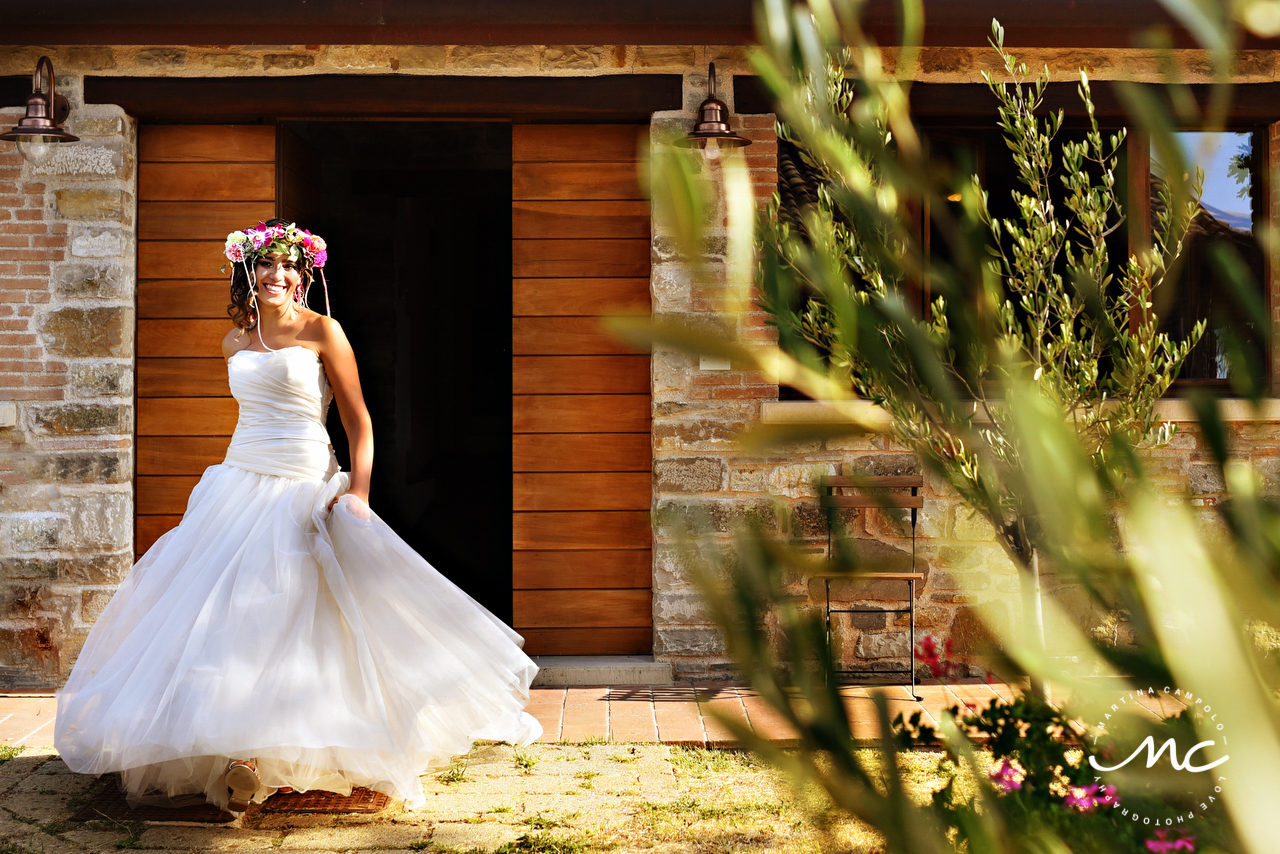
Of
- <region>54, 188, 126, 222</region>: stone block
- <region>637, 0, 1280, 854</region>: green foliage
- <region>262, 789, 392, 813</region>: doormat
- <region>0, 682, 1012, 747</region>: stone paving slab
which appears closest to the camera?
<region>637, 0, 1280, 854</region>: green foliage

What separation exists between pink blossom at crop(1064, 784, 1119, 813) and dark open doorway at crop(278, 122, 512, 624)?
5.10 m

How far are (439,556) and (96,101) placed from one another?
12.3 feet

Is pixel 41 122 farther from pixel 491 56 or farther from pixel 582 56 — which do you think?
pixel 582 56

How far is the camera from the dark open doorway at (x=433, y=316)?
6.97m

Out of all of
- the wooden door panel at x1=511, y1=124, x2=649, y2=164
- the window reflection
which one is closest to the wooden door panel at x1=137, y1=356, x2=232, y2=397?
the wooden door panel at x1=511, y1=124, x2=649, y2=164

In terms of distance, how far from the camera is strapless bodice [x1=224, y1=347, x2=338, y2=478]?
3.22 meters

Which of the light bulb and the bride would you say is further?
the light bulb

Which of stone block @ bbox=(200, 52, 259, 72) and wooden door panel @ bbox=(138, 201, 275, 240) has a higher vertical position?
stone block @ bbox=(200, 52, 259, 72)

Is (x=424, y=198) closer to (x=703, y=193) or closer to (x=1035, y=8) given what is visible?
(x=1035, y=8)

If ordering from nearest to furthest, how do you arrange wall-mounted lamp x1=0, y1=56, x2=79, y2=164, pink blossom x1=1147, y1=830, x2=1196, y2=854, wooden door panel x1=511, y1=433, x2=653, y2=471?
pink blossom x1=1147, y1=830, x2=1196, y2=854
wall-mounted lamp x1=0, y1=56, x2=79, y2=164
wooden door panel x1=511, y1=433, x2=653, y2=471

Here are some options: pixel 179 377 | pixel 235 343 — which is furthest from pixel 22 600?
pixel 235 343

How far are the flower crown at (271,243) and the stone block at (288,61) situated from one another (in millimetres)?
1457

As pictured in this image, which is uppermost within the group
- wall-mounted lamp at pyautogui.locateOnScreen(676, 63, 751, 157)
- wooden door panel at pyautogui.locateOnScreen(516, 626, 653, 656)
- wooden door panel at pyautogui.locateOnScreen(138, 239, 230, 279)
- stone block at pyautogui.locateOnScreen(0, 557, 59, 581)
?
wall-mounted lamp at pyautogui.locateOnScreen(676, 63, 751, 157)

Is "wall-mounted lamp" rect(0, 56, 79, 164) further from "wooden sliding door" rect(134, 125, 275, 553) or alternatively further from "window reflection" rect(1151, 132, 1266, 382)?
"window reflection" rect(1151, 132, 1266, 382)
